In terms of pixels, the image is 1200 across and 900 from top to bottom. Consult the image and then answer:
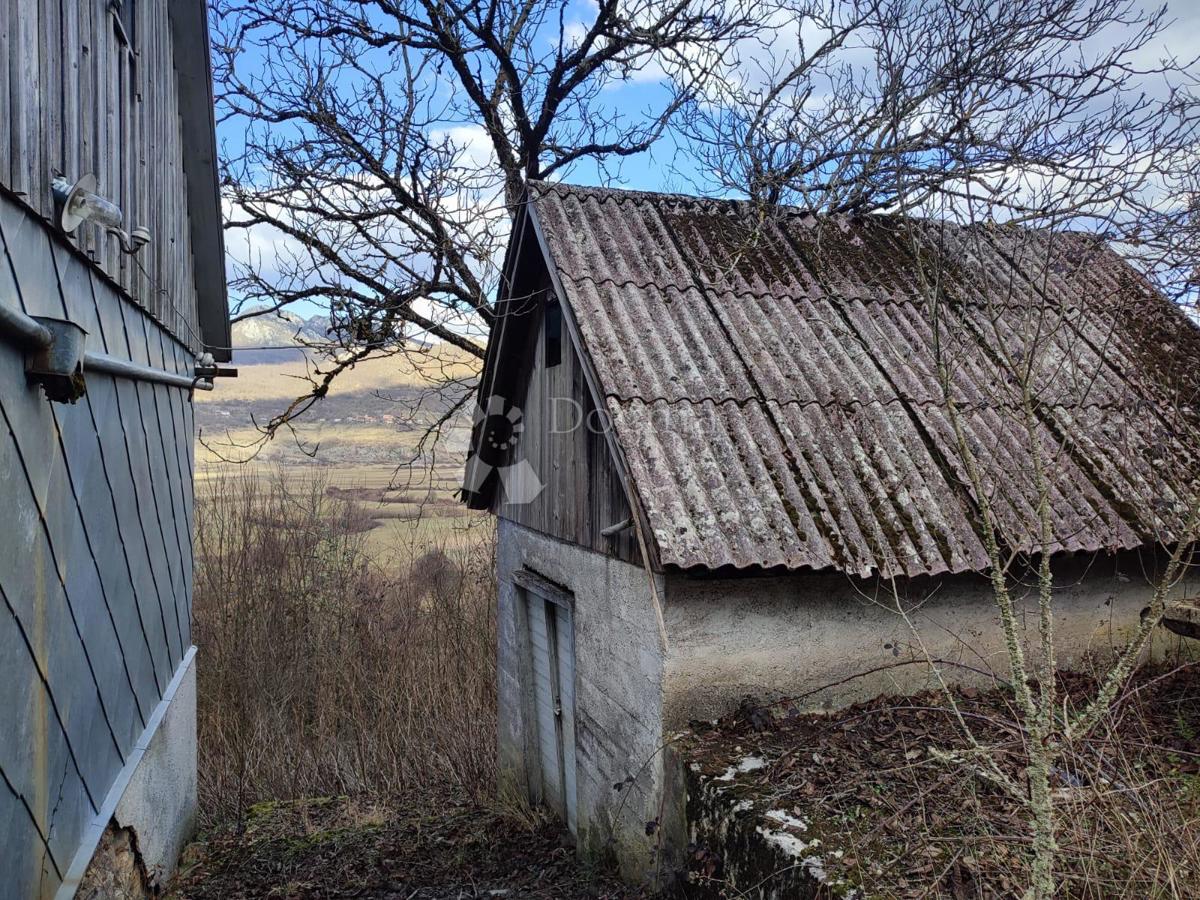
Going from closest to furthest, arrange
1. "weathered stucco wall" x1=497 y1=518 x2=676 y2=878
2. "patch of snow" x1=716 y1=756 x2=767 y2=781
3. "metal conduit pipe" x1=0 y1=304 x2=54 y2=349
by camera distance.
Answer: "metal conduit pipe" x1=0 y1=304 x2=54 y2=349, "patch of snow" x1=716 y1=756 x2=767 y2=781, "weathered stucco wall" x1=497 y1=518 x2=676 y2=878

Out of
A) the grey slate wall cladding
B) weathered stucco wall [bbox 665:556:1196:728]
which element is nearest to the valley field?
the grey slate wall cladding

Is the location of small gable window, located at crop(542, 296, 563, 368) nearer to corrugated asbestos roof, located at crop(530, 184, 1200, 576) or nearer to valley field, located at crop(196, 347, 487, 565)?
corrugated asbestos roof, located at crop(530, 184, 1200, 576)

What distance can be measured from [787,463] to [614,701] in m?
1.95

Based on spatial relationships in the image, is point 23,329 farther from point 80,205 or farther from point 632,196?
point 632,196

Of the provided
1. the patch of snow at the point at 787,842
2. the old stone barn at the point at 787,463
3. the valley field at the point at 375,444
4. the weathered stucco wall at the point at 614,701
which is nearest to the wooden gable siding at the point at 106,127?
the valley field at the point at 375,444

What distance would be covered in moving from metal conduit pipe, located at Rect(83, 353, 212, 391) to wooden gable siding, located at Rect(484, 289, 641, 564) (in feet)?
9.06

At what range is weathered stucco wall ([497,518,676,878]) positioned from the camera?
504 centimetres

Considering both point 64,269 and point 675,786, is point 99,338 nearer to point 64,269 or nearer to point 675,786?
point 64,269

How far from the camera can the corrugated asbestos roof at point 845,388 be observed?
478 cm

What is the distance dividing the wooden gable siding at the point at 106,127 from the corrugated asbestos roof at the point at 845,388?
2663 mm

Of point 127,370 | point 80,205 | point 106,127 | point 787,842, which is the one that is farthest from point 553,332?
point 787,842

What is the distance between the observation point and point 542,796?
809 cm

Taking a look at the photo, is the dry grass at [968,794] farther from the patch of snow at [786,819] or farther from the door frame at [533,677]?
the door frame at [533,677]

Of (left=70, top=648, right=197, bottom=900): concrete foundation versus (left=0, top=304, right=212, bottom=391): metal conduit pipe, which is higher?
(left=0, top=304, right=212, bottom=391): metal conduit pipe
